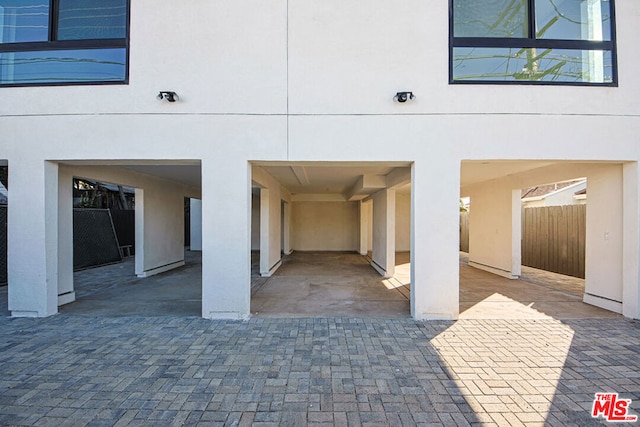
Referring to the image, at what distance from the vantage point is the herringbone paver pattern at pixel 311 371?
2391 mm

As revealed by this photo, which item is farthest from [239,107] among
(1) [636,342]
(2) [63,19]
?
(1) [636,342]

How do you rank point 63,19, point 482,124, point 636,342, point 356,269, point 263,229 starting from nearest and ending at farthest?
point 636,342, point 482,124, point 63,19, point 263,229, point 356,269

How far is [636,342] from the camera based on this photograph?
3.69 metres

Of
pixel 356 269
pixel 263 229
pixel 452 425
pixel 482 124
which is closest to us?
pixel 452 425

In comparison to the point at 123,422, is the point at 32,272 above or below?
above

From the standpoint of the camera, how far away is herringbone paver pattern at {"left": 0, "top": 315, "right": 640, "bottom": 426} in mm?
2391

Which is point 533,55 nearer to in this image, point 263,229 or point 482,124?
point 482,124

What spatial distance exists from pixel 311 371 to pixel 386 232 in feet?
18.0

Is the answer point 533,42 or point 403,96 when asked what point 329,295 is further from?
point 533,42

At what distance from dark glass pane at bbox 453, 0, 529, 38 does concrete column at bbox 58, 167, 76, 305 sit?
691 cm

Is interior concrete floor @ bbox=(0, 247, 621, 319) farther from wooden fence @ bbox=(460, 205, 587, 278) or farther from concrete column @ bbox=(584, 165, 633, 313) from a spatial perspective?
wooden fence @ bbox=(460, 205, 587, 278)

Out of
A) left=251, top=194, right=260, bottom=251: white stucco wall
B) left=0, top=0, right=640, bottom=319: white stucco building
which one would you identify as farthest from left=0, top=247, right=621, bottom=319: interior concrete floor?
left=251, top=194, right=260, bottom=251: white stucco wall

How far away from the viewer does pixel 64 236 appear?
514 centimetres

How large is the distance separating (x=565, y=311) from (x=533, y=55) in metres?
4.18
